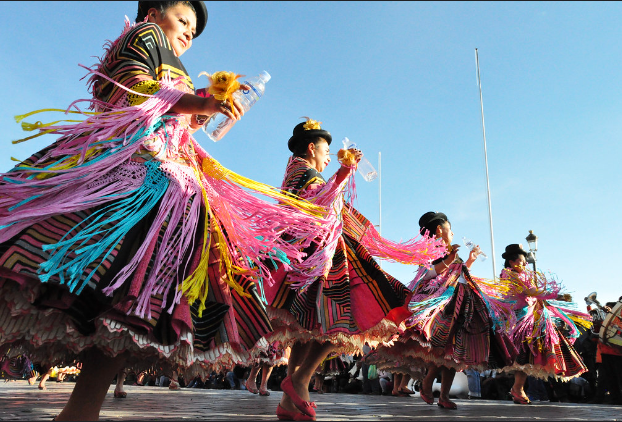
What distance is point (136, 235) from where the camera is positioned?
2.15m

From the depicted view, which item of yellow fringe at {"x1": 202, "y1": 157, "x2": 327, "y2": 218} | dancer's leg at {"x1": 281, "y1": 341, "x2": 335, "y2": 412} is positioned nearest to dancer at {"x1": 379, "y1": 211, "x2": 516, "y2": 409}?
dancer's leg at {"x1": 281, "y1": 341, "x2": 335, "y2": 412}

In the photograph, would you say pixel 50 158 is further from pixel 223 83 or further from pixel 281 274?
pixel 281 274

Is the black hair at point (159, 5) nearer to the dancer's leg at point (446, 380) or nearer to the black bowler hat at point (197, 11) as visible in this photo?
the black bowler hat at point (197, 11)

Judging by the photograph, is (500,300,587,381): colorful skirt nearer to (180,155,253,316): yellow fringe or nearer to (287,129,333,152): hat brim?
(287,129,333,152): hat brim

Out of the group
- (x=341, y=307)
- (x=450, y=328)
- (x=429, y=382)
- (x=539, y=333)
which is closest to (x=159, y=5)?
(x=341, y=307)

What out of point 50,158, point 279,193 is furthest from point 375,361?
point 50,158

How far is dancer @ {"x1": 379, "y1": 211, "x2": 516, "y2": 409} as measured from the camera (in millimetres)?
5176

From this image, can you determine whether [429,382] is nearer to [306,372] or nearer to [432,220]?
[432,220]

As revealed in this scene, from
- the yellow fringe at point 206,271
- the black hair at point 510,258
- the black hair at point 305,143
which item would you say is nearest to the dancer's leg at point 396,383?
the black hair at point 510,258

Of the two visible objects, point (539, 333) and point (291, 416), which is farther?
point (539, 333)

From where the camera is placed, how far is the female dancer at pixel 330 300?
319 cm

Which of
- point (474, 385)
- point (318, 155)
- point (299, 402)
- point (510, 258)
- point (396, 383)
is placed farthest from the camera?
point (474, 385)

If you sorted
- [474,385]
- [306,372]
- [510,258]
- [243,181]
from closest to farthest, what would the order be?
[243,181] < [306,372] < [510,258] < [474,385]

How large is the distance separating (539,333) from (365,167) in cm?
386
